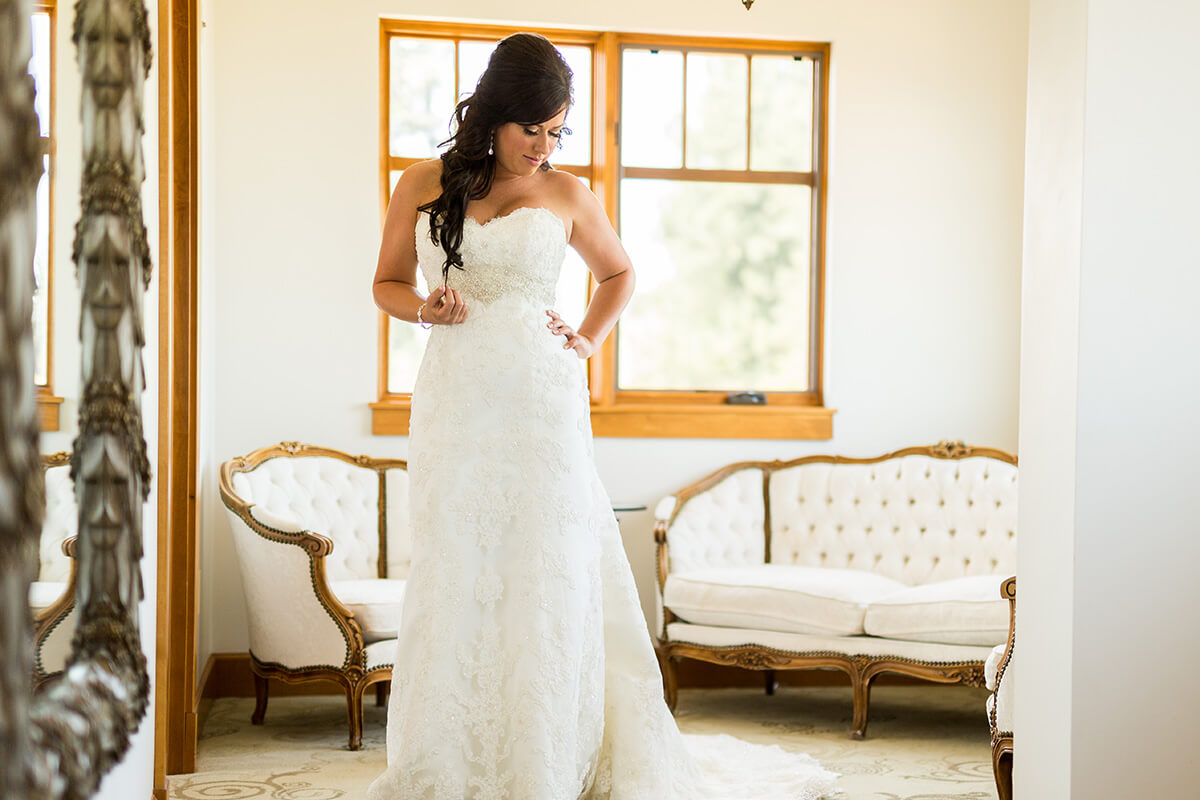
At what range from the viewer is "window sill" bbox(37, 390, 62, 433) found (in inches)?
57.5

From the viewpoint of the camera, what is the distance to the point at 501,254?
280 cm

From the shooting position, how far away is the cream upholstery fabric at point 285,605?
3953 millimetres

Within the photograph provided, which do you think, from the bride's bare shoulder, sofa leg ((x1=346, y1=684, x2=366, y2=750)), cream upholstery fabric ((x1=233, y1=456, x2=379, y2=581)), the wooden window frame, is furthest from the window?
the wooden window frame

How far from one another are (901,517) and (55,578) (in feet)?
12.4

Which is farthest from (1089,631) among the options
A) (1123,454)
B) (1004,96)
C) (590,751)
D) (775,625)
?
(1004,96)

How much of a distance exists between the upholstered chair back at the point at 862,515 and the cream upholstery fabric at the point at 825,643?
309 millimetres

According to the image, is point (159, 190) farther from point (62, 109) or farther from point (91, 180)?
point (62, 109)

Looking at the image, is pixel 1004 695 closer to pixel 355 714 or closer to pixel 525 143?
pixel 525 143

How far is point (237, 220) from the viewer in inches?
188

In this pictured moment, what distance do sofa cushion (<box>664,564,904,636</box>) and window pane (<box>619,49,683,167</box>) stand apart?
71.5 inches

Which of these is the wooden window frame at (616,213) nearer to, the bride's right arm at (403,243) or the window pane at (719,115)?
the window pane at (719,115)

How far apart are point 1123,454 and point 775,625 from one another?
222 cm

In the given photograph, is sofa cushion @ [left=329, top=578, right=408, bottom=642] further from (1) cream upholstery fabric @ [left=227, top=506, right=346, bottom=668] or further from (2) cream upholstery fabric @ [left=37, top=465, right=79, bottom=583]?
(2) cream upholstery fabric @ [left=37, top=465, right=79, bottom=583]

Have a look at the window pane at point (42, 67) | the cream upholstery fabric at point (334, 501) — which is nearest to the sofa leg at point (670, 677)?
the cream upholstery fabric at point (334, 501)
